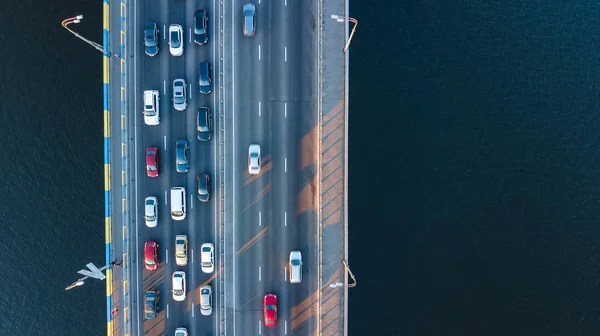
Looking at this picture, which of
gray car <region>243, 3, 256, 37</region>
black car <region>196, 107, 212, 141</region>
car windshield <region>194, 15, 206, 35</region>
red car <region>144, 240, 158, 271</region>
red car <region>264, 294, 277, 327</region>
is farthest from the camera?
red car <region>144, 240, 158, 271</region>

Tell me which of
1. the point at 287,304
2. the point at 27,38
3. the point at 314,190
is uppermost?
the point at 27,38

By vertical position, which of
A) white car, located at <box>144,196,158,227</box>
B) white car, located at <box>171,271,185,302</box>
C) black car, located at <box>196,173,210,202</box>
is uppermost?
black car, located at <box>196,173,210,202</box>

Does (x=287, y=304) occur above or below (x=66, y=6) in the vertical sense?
below

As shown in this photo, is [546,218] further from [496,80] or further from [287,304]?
[287,304]

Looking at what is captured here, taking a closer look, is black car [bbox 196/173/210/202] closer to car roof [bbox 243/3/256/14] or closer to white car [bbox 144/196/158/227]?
white car [bbox 144/196/158/227]

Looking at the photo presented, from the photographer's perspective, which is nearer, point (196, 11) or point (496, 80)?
point (196, 11)

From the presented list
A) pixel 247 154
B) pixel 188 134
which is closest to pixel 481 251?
pixel 247 154

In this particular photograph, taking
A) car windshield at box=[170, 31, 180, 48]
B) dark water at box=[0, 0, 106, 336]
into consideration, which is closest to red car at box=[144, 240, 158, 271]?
dark water at box=[0, 0, 106, 336]
